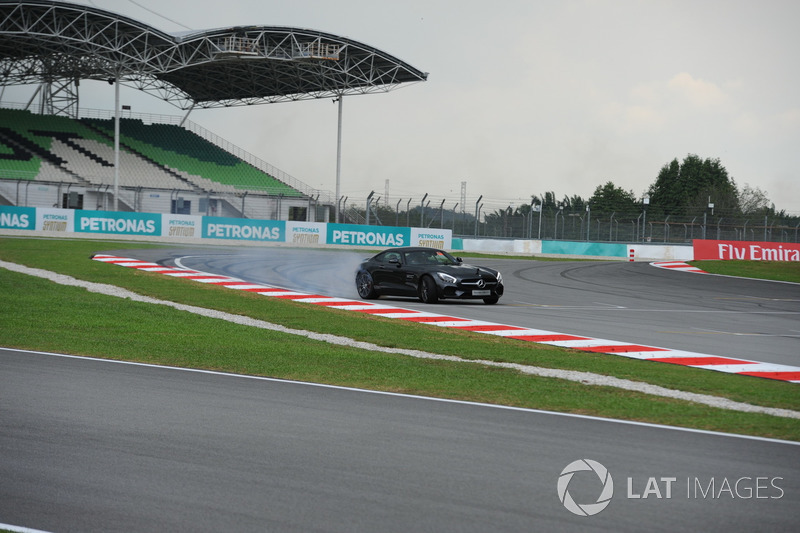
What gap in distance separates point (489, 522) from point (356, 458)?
1.31 m

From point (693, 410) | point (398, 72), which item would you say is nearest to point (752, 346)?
point (693, 410)

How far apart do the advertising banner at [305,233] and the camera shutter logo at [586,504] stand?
37998mm

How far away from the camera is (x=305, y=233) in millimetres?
42750

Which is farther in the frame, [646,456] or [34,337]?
[34,337]

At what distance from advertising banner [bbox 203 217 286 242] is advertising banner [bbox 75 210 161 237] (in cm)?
262

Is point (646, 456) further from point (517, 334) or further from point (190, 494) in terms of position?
point (517, 334)

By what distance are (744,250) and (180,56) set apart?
34896 mm

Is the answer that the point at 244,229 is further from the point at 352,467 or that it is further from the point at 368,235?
the point at 352,467

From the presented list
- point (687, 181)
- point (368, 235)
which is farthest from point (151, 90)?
point (687, 181)

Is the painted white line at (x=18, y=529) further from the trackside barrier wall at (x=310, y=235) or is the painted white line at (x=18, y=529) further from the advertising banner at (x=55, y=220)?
the advertising banner at (x=55, y=220)

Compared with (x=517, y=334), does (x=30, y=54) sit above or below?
above

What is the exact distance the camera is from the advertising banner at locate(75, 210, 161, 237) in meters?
40.3

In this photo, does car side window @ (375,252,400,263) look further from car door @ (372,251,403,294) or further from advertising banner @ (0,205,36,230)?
advertising banner @ (0,205,36,230)

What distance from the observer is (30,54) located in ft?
166
